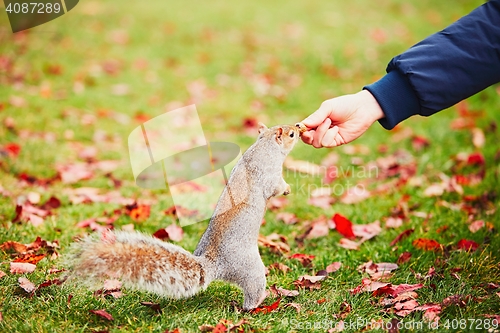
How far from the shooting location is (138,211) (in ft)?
10.1

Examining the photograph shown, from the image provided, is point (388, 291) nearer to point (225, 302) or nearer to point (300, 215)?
point (225, 302)

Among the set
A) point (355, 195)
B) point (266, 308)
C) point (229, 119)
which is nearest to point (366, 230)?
point (355, 195)

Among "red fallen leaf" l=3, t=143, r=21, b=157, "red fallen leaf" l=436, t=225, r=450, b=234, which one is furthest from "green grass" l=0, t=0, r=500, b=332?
"red fallen leaf" l=3, t=143, r=21, b=157

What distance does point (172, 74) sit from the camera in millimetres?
6434

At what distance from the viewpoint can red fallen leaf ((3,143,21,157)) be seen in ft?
12.8

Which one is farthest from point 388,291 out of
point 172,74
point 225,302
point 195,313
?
point 172,74

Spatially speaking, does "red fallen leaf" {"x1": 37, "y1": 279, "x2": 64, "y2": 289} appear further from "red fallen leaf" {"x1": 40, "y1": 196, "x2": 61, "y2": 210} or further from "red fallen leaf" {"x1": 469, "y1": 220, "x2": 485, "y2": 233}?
"red fallen leaf" {"x1": 469, "y1": 220, "x2": 485, "y2": 233}

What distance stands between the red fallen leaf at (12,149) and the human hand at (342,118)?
258cm

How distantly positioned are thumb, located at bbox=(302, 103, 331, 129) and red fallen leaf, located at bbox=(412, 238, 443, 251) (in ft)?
2.97

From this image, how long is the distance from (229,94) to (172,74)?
3.12 ft

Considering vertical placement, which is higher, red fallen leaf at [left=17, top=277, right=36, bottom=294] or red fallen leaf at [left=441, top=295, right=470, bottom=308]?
red fallen leaf at [left=17, top=277, right=36, bottom=294]

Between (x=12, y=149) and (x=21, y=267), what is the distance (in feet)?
6.33

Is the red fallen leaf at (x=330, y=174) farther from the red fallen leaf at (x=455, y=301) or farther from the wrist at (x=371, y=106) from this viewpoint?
the red fallen leaf at (x=455, y=301)

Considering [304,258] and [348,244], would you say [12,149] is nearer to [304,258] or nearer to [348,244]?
[304,258]
